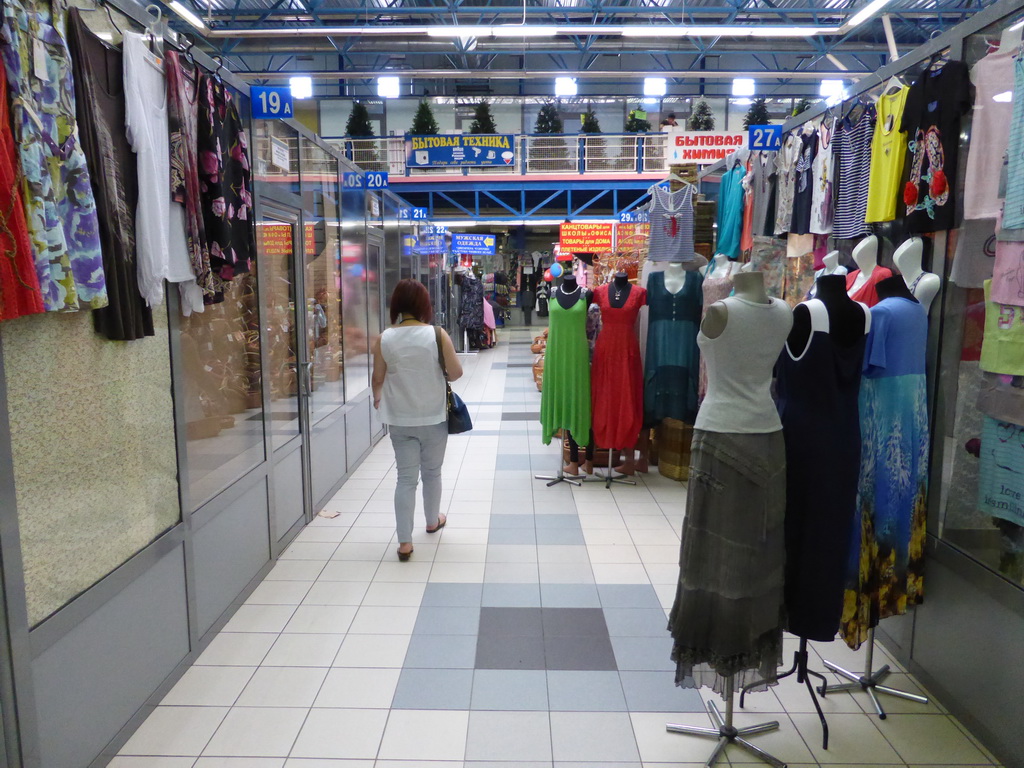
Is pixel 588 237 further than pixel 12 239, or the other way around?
pixel 588 237

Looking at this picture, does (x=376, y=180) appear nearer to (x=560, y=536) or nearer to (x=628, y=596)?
(x=560, y=536)

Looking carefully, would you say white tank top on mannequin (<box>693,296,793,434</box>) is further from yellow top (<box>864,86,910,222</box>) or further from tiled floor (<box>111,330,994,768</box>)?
tiled floor (<box>111,330,994,768</box>)

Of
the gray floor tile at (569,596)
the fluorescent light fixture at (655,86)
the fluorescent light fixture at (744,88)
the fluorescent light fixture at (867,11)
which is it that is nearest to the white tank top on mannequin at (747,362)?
the gray floor tile at (569,596)

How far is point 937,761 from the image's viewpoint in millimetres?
2365

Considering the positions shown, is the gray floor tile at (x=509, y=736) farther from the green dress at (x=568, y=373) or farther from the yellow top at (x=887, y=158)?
the green dress at (x=568, y=373)

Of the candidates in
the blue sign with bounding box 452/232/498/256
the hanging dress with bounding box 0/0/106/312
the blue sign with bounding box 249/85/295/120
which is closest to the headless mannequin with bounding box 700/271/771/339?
the hanging dress with bounding box 0/0/106/312

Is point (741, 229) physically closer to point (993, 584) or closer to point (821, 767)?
point (993, 584)

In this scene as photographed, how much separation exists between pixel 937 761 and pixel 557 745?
4.15 feet

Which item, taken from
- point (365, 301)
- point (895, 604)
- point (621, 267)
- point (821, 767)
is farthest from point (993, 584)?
point (365, 301)

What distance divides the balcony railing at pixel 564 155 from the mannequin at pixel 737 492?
16.0 metres

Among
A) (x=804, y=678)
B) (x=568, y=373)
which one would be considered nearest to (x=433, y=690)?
(x=804, y=678)

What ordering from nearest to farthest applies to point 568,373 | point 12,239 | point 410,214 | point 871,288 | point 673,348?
1. point 12,239
2. point 871,288
3. point 673,348
4. point 568,373
5. point 410,214

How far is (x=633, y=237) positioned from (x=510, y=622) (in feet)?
15.7

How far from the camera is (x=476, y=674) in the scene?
287 cm
